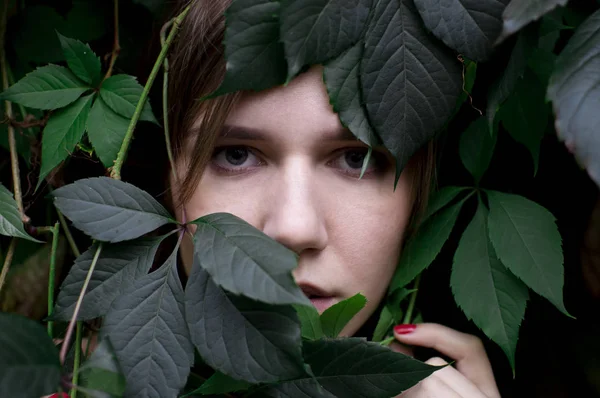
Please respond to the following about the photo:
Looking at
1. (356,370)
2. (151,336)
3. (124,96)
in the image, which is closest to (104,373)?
(151,336)

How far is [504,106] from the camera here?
910 mm

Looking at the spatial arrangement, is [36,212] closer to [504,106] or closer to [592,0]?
[504,106]

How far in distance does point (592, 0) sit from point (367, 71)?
1.50ft

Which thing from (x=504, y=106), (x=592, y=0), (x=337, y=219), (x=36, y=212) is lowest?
(x=36, y=212)

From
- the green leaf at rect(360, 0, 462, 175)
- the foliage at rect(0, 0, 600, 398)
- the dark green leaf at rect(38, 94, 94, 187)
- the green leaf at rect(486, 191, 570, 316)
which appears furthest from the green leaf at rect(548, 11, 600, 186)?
the dark green leaf at rect(38, 94, 94, 187)

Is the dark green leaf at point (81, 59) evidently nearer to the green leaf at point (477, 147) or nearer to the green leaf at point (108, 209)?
the green leaf at point (108, 209)

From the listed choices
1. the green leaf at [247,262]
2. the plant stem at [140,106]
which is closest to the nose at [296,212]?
the green leaf at [247,262]

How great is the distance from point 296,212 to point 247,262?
7.7 inches

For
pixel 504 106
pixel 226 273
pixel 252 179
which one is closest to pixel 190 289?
pixel 226 273

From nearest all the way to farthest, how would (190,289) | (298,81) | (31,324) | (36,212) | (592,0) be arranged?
(31,324) → (190,289) → (298,81) → (592,0) → (36,212)

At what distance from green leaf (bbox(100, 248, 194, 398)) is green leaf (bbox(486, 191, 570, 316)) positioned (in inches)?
18.1

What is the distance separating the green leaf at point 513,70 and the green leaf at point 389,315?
0.36m

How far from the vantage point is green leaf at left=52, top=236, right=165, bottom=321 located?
28.7 inches

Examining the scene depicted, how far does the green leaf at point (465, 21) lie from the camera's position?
734mm
